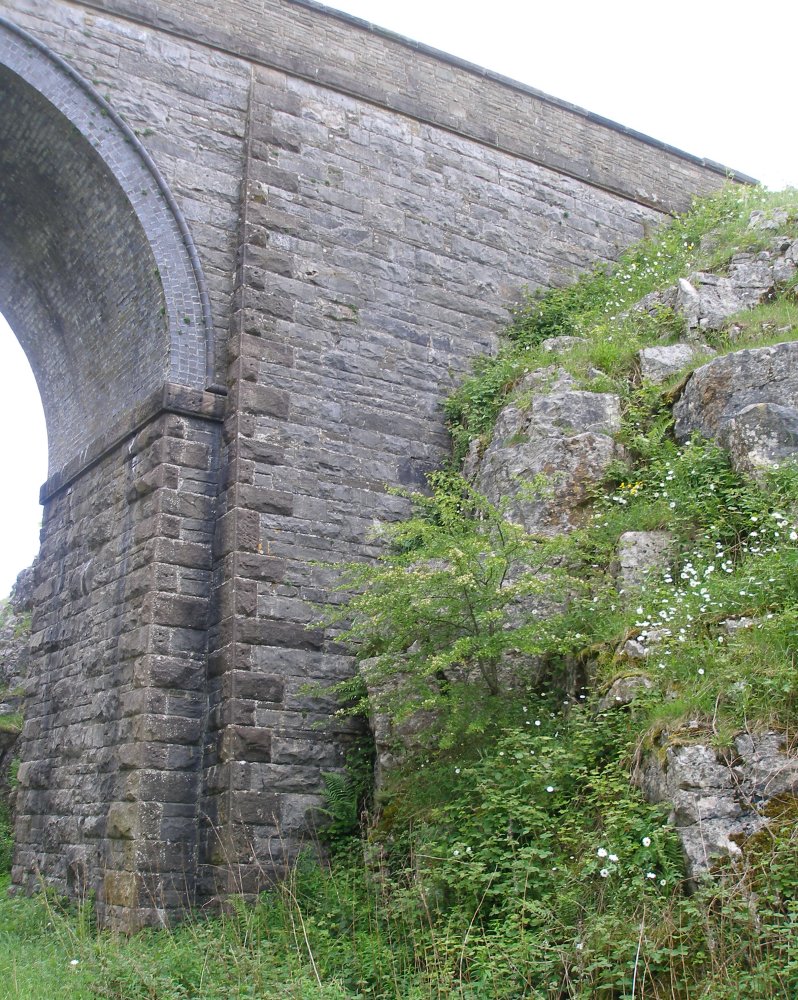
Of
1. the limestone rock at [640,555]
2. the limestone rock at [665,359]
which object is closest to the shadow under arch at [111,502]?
the limestone rock at [640,555]

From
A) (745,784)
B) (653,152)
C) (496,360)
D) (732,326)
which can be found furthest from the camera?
(653,152)

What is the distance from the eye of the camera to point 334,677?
843cm

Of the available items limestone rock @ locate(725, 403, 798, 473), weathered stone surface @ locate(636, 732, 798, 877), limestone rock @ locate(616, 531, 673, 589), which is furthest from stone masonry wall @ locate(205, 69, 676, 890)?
weathered stone surface @ locate(636, 732, 798, 877)

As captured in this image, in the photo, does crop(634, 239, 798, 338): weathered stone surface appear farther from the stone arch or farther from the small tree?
the stone arch

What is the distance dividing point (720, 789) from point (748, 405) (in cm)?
350

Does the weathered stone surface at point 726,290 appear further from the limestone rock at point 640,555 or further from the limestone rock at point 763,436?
the limestone rock at point 640,555

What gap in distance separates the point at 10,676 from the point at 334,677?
24.4 feet

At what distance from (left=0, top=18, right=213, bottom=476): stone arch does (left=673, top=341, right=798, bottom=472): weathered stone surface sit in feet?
13.7

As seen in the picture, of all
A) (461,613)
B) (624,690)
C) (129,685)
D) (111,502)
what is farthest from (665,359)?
(129,685)

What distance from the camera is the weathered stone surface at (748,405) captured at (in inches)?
279

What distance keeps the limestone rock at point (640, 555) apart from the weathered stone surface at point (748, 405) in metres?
0.80

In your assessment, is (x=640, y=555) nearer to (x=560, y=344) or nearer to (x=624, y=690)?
(x=624, y=690)

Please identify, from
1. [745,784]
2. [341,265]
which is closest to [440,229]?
[341,265]

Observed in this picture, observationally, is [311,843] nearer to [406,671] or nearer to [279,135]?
[406,671]
